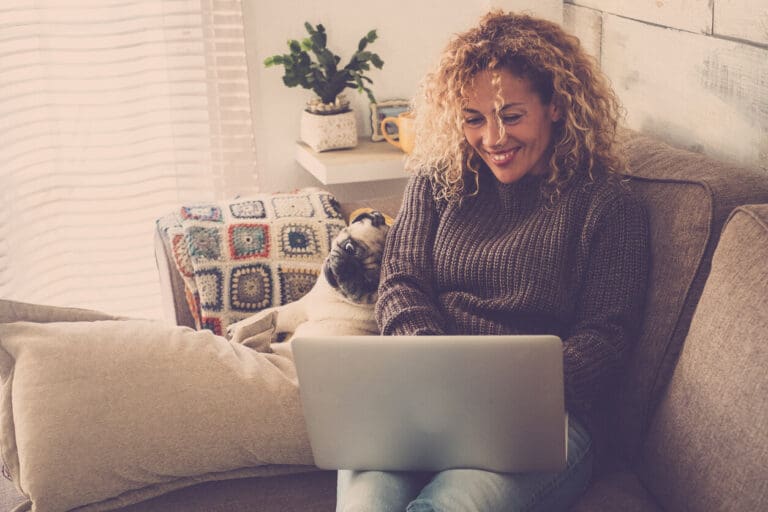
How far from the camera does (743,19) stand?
1.52 meters

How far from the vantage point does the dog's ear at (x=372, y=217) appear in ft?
5.65

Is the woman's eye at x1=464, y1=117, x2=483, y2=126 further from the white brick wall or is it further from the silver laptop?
the silver laptop

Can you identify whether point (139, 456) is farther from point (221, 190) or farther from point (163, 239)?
point (221, 190)

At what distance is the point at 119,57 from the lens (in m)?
2.52

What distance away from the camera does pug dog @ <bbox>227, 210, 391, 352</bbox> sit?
165cm

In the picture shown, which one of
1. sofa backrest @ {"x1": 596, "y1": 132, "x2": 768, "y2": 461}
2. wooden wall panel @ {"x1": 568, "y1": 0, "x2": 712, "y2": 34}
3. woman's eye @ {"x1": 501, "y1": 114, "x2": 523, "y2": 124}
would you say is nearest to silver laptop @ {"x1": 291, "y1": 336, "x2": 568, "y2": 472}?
sofa backrest @ {"x1": 596, "y1": 132, "x2": 768, "y2": 461}

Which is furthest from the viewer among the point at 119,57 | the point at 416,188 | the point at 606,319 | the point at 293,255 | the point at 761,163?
the point at 119,57

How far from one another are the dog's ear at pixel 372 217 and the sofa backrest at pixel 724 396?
654mm

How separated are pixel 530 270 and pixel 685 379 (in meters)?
0.32

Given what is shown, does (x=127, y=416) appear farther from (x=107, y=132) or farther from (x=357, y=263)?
(x=107, y=132)

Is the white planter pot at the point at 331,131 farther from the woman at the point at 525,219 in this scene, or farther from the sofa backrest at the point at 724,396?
the sofa backrest at the point at 724,396

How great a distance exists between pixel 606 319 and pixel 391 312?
37 centimetres

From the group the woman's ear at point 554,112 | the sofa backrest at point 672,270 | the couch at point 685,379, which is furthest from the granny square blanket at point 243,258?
the sofa backrest at point 672,270

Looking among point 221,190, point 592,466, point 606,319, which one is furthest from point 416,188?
point 221,190
